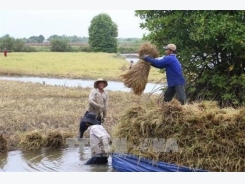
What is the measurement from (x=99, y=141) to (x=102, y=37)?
5233 cm

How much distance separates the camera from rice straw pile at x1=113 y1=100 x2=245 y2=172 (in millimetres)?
6598

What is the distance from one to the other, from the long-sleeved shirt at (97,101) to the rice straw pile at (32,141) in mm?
1187

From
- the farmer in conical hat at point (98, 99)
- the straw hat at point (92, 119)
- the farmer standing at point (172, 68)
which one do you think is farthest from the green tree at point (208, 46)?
the straw hat at point (92, 119)

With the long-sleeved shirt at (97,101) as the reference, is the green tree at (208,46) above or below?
above

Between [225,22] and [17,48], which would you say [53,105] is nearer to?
[225,22]

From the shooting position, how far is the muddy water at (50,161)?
7.86 m

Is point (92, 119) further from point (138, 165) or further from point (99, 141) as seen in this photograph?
point (138, 165)

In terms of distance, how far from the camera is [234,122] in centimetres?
660

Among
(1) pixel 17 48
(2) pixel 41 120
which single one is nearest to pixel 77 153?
(2) pixel 41 120

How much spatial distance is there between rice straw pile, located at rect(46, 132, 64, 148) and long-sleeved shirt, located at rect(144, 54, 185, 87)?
8.67ft

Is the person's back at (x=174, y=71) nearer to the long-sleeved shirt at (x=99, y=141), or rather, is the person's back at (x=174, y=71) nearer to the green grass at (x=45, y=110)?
the green grass at (x=45, y=110)

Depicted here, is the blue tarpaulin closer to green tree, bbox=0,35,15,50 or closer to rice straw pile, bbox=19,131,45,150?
rice straw pile, bbox=19,131,45,150

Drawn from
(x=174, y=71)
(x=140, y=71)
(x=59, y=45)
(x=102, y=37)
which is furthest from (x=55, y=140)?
(x=59, y=45)

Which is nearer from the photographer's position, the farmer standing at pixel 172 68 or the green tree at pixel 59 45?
the farmer standing at pixel 172 68
